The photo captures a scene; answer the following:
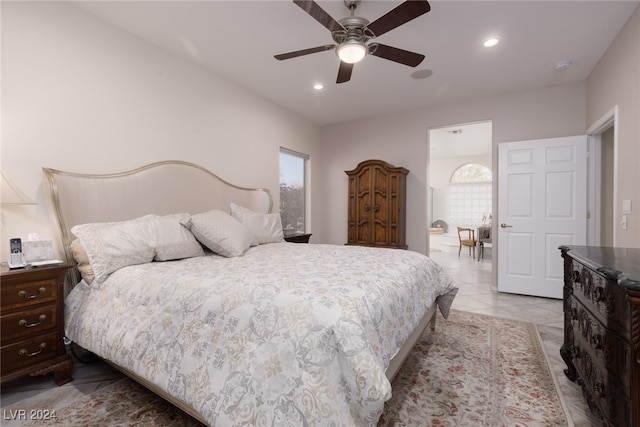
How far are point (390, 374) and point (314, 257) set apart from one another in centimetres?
94

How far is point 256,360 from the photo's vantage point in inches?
45.1

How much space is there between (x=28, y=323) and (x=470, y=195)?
31.9 ft

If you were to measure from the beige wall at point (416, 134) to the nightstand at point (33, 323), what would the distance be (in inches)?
152

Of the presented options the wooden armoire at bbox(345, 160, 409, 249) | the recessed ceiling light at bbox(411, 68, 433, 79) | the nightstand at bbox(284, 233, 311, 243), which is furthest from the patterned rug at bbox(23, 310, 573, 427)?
the recessed ceiling light at bbox(411, 68, 433, 79)

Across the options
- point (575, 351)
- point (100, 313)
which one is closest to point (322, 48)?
point (100, 313)

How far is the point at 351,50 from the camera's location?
6.78 ft

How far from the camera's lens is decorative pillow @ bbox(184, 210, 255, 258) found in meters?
2.32

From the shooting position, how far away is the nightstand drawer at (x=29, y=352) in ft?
5.39

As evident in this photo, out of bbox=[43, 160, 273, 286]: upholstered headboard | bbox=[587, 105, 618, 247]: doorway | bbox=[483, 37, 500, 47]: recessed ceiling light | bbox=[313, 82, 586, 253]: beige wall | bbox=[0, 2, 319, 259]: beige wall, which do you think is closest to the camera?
bbox=[0, 2, 319, 259]: beige wall

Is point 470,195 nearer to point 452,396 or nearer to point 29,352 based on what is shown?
point 452,396

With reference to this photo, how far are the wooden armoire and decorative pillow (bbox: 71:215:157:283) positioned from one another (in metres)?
3.22

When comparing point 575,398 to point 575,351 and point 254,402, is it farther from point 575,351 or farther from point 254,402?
point 254,402

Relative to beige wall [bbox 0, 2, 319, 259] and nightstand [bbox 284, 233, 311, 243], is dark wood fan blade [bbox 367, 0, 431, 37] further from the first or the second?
nightstand [bbox 284, 233, 311, 243]

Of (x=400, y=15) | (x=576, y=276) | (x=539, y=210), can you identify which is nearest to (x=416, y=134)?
(x=539, y=210)
